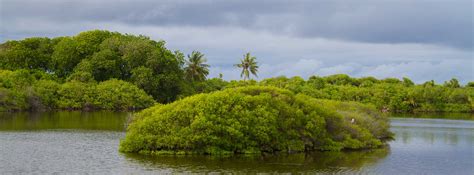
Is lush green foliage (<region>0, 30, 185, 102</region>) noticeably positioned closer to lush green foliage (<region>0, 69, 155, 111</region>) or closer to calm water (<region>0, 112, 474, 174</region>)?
lush green foliage (<region>0, 69, 155, 111</region>)

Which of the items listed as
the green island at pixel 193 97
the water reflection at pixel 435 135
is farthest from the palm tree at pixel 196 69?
the water reflection at pixel 435 135

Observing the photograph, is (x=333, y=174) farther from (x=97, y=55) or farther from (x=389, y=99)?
(x=389, y=99)

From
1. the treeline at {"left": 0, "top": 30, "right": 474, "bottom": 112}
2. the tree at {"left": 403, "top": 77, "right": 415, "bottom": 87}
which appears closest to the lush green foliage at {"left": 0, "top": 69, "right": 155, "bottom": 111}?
the treeline at {"left": 0, "top": 30, "right": 474, "bottom": 112}

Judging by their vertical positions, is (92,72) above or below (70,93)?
above

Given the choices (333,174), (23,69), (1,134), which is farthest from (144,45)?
(333,174)

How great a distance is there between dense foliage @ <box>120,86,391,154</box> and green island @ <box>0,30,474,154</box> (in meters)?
0.08

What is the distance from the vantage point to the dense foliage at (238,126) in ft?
147

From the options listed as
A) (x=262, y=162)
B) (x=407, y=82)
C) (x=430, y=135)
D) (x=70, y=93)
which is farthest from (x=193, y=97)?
(x=407, y=82)

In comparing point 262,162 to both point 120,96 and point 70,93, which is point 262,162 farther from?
A: point 70,93

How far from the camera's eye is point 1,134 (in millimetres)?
53219

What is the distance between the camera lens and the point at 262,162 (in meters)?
42.9

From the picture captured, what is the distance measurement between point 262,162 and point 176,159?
236 inches

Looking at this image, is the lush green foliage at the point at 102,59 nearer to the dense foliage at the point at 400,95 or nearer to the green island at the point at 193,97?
the green island at the point at 193,97

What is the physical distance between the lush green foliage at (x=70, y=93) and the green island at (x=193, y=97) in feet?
0.56
